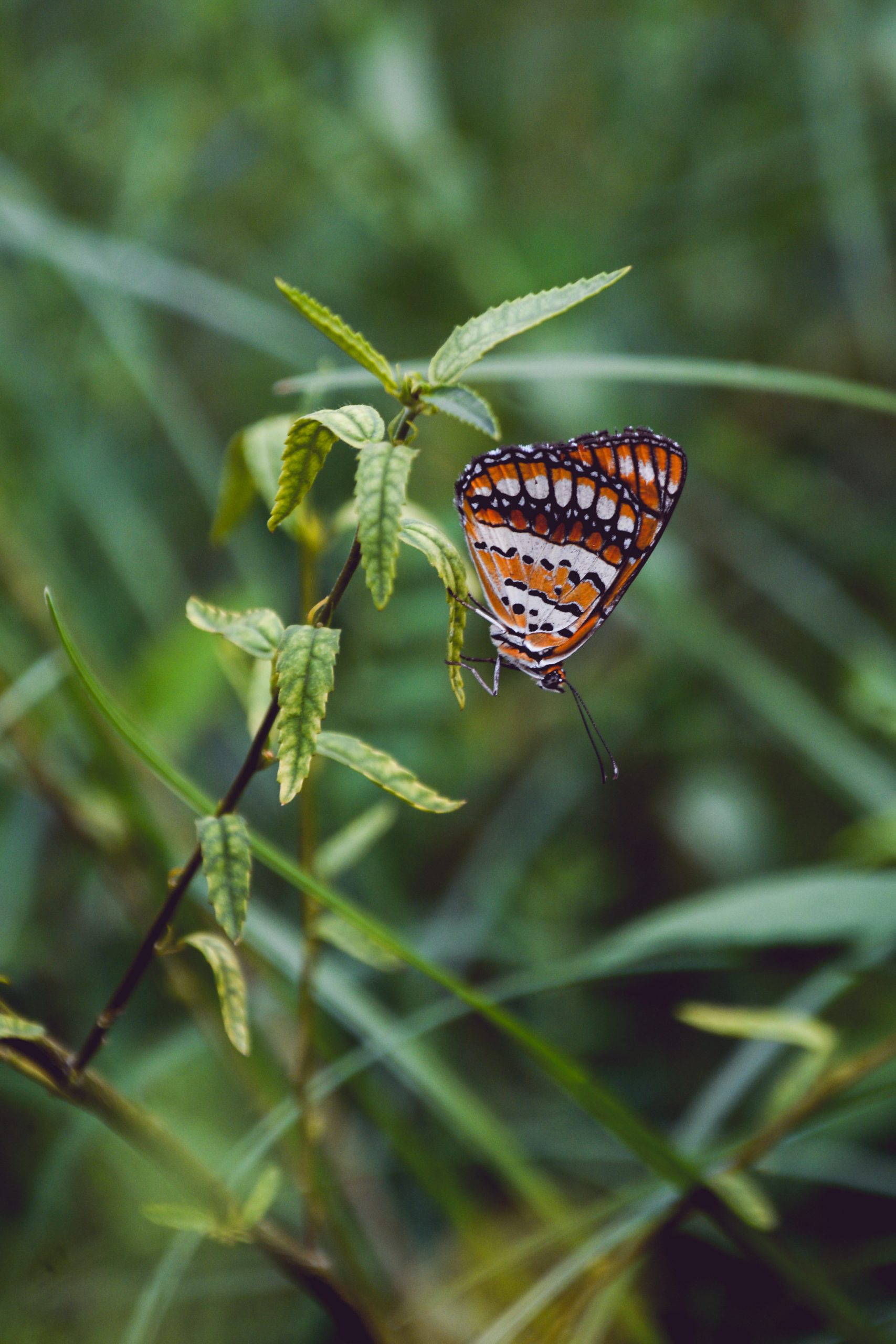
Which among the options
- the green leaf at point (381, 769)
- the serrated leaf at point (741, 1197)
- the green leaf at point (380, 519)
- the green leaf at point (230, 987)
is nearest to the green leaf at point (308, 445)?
the green leaf at point (380, 519)

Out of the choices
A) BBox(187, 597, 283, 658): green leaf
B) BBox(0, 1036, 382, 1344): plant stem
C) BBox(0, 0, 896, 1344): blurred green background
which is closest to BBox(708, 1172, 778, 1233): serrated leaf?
A: BBox(0, 0, 896, 1344): blurred green background

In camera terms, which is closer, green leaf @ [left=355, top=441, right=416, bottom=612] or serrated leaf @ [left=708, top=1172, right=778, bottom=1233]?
green leaf @ [left=355, top=441, right=416, bottom=612]

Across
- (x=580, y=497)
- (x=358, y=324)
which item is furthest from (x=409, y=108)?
(x=580, y=497)

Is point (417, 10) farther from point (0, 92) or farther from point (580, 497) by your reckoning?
point (580, 497)

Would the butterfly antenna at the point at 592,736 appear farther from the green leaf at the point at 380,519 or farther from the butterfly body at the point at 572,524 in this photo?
the green leaf at the point at 380,519

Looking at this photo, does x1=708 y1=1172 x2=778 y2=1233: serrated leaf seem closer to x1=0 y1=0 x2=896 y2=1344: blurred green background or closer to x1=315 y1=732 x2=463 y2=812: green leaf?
x1=0 y1=0 x2=896 y2=1344: blurred green background

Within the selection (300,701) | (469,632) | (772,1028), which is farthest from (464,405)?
(469,632)

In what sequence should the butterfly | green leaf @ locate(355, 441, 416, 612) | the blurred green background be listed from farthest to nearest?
the blurred green background, the butterfly, green leaf @ locate(355, 441, 416, 612)

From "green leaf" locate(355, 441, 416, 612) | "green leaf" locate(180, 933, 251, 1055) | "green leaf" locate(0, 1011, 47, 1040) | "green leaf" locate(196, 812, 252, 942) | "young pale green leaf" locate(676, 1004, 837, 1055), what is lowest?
"green leaf" locate(0, 1011, 47, 1040)
